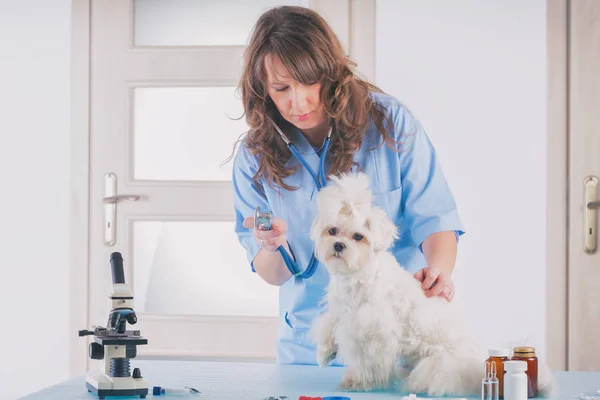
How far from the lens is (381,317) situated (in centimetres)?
166

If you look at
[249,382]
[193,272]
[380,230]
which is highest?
[380,230]

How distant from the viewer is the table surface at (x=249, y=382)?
67.7 inches

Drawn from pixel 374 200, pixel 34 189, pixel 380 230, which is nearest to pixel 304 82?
pixel 374 200

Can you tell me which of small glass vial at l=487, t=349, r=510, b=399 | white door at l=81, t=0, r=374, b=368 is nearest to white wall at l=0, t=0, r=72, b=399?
white door at l=81, t=0, r=374, b=368

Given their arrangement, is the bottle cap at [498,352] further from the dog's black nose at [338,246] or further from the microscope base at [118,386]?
the microscope base at [118,386]

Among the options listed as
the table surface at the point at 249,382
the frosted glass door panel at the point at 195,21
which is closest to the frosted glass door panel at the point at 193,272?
the frosted glass door panel at the point at 195,21

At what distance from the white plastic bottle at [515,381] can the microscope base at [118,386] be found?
0.73m

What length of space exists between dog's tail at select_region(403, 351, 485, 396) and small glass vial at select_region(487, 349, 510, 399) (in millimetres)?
43

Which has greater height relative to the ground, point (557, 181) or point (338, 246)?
point (557, 181)

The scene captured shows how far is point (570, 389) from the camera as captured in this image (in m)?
1.76

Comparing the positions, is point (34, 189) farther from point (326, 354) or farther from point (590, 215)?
point (590, 215)

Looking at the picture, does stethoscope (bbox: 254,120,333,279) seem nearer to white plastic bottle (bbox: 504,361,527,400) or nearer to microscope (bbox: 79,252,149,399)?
microscope (bbox: 79,252,149,399)

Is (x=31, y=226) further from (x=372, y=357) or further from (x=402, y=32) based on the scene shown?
(x=372, y=357)

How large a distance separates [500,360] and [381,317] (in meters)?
0.24
